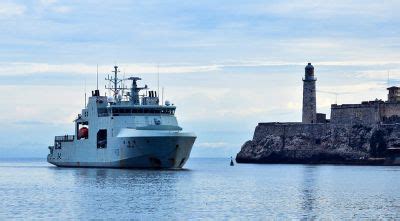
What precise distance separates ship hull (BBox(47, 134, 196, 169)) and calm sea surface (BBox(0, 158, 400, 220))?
10.0ft

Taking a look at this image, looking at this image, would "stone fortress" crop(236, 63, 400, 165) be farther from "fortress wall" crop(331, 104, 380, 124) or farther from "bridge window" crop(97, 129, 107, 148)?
"bridge window" crop(97, 129, 107, 148)

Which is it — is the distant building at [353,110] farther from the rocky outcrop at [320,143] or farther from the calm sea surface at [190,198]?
the calm sea surface at [190,198]

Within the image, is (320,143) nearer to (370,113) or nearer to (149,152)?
(370,113)

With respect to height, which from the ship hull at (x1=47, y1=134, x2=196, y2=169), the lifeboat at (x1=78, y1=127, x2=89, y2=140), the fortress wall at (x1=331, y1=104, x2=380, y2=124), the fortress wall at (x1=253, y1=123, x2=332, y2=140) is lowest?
the ship hull at (x1=47, y1=134, x2=196, y2=169)

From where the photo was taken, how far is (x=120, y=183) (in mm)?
64188

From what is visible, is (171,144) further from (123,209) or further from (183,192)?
(123,209)

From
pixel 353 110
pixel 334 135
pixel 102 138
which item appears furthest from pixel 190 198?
pixel 353 110

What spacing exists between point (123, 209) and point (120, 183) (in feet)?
62.4

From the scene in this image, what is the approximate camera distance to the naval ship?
3039 inches

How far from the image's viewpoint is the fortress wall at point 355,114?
12162 cm

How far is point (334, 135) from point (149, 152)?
49790 mm

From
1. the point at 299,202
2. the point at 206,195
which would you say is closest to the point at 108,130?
the point at 206,195

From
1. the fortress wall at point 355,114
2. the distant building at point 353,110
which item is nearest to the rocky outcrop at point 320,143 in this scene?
the fortress wall at point 355,114

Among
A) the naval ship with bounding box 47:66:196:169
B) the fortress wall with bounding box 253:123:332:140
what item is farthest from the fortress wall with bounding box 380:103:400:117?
the naval ship with bounding box 47:66:196:169
